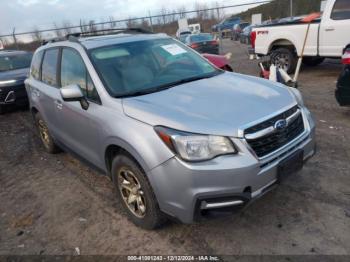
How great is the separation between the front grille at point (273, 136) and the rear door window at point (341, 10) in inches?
264

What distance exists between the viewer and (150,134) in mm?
2830

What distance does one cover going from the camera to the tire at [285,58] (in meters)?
9.94

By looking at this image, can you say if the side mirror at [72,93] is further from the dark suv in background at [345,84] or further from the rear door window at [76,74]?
the dark suv in background at [345,84]

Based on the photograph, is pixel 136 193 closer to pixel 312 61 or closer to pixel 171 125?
pixel 171 125

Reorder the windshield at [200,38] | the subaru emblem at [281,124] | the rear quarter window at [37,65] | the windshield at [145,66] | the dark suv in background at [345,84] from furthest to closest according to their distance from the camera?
the windshield at [200,38] < the dark suv in background at [345,84] < the rear quarter window at [37,65] < the windshield at [145,66] < the subaru emblem at [281,124]

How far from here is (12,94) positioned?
343 inches

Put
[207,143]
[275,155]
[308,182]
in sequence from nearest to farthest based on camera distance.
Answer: [207,143]
[275,155]
[308,182]

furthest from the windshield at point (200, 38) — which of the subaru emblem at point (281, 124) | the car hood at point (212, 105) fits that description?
the subaru emblem at point (281, 124)

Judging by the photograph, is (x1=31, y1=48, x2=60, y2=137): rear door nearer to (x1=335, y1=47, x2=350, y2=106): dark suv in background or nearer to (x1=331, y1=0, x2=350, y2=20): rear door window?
(x1=335, y1=47, x2=350, y2=106): dark suv in background

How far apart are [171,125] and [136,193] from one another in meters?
0.90

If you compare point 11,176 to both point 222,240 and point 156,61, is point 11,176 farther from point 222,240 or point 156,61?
point 222,240

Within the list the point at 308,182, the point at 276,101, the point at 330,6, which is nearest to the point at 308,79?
the point at 330,6

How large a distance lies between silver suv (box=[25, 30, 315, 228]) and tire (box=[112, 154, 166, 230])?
0.01m

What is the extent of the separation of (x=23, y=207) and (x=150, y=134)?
88.8 inches
